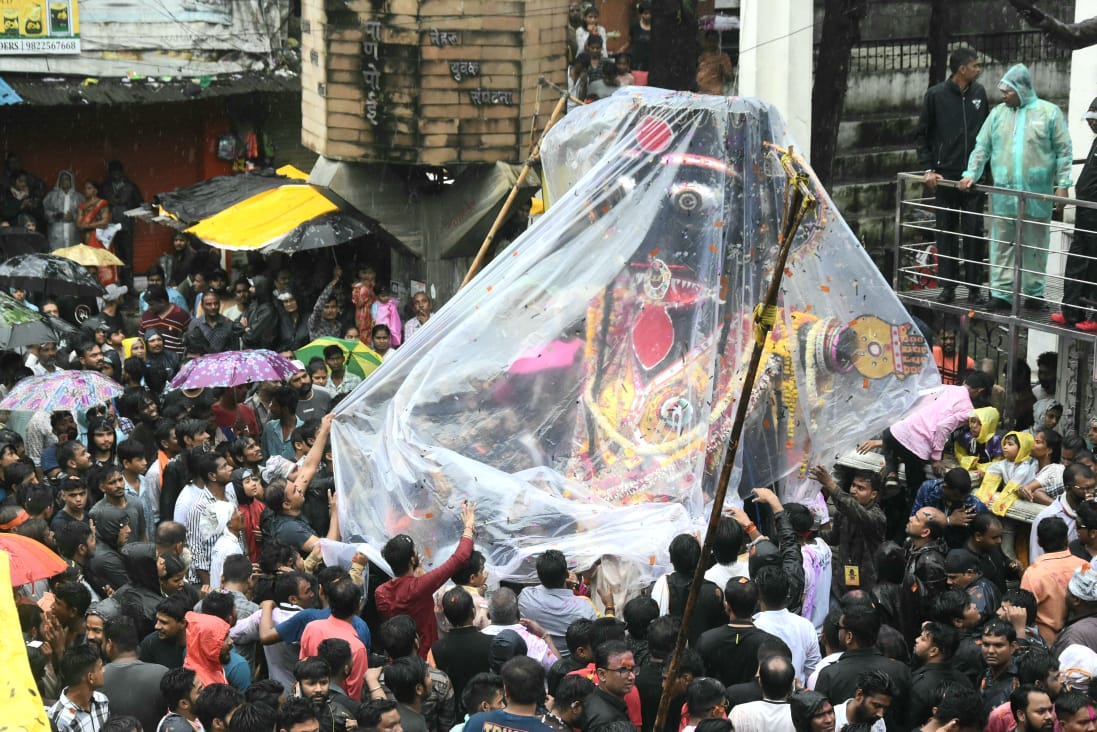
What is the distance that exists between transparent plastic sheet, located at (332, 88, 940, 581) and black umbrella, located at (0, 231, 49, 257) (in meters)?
10.3

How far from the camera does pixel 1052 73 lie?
18812 mm

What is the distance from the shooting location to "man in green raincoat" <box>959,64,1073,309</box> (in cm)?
1145

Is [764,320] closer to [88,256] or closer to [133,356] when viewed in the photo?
[133,356]

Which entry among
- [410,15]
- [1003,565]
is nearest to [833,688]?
[1003,565]

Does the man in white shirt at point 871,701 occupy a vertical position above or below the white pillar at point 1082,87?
below

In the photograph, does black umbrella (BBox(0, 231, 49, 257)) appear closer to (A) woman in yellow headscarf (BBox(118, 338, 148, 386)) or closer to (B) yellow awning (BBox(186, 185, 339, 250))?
(B) yellow awning (BBox(186, 185, 339, 250))

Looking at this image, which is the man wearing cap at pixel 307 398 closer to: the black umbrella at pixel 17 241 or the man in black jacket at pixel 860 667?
the man in black jacket at pixel 860 667

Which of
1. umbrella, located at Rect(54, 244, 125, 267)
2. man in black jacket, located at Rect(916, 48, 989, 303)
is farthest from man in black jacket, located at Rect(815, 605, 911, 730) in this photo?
umbrella, located at Rect(54, 244, 125, 267)

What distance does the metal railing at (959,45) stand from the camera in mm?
18156

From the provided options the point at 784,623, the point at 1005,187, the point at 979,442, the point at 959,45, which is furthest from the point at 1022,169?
the point at 959,45

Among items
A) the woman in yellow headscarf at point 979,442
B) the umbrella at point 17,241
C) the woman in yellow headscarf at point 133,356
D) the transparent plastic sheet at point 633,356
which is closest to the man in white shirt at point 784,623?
the transparent plastic sheet at point 633,356

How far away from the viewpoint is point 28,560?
8.05 metres

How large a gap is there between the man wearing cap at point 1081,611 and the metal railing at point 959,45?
10.4 metres

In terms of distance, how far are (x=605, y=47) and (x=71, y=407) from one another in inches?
364
